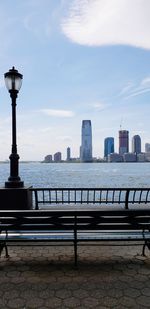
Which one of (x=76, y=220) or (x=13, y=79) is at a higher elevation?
(x=13, y=79)

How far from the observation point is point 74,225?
5.59 m

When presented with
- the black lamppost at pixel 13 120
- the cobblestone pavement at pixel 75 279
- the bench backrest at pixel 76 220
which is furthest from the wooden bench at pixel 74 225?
the black lamppost at pixel 13 120

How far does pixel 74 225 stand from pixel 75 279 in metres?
0.96

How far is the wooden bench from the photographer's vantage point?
18.0 feet

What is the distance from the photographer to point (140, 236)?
18.8 ft

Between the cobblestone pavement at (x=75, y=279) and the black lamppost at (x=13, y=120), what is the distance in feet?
9.40

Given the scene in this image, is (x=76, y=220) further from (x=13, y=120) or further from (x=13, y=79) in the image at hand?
(x=13, y=79)

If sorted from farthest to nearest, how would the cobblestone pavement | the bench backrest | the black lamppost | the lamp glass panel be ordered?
the lamp glass panel < the black lamppost < the bench backrest < the cobblestone pavement

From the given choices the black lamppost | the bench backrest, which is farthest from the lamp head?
the bench backrest

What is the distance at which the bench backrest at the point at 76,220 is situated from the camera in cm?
549

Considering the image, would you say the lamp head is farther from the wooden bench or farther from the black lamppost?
the wooden bench

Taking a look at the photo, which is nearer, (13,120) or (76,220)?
(76,220)

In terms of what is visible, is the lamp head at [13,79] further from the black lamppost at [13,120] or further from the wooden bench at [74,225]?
the wooden bench at [74,225]

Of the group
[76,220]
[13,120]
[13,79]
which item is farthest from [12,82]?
Answer: [76,220]
